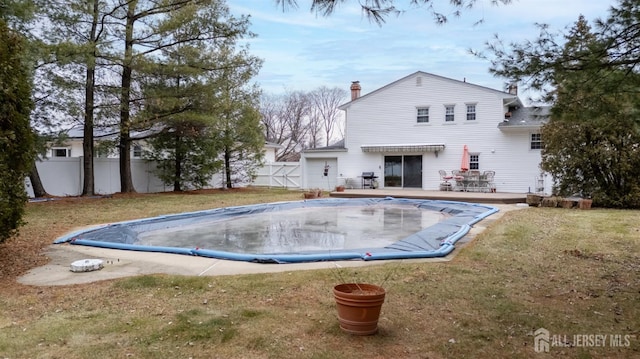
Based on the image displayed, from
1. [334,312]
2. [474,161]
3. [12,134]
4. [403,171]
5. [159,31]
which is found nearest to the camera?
[334,312]

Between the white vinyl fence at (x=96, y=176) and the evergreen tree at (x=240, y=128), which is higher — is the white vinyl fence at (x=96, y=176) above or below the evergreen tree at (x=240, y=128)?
below

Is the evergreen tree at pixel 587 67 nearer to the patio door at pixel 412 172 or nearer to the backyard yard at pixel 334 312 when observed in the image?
the backyard yard at pixel 334 312

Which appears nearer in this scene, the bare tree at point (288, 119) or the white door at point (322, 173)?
the white door at point (322, 173)

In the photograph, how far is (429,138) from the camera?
19.2m

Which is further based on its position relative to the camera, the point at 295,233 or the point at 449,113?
the point at 449,113

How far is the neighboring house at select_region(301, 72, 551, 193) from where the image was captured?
17578 mm

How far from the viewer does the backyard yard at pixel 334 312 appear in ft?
9.77

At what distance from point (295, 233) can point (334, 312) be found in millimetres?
4885

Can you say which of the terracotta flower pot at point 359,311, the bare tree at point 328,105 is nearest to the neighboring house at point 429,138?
the terracotta flower pot at point 359,311

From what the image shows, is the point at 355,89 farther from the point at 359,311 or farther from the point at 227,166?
the point at 359,311

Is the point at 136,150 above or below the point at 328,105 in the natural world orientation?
below

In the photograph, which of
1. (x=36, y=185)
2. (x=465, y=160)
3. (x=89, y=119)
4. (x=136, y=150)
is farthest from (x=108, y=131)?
(x=465, y=160)

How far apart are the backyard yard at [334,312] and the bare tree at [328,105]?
108 ft

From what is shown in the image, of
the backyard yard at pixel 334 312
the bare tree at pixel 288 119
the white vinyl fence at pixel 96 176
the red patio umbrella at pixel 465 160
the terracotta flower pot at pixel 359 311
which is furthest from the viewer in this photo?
the bare tree at pixel 288 119
